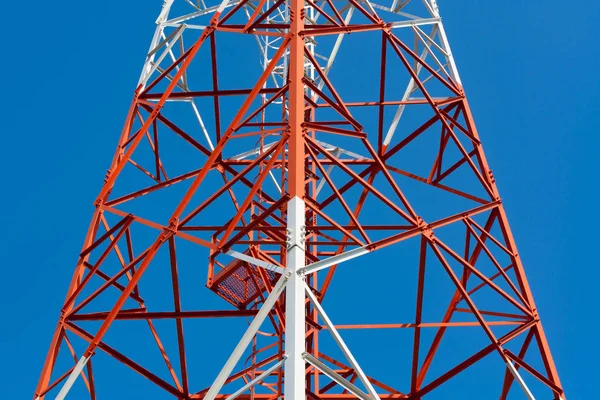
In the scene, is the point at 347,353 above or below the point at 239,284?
below

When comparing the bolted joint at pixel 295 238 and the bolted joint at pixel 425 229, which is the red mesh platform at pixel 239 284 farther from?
the bolted joint at pixel 295 238

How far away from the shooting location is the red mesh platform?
20422 millimetres

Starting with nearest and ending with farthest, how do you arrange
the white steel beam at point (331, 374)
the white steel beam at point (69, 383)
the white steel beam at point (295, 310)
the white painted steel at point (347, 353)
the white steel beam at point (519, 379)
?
the white steel beam at point (295, 310), the white steel beam at point (331, 374), the white painted steel at point (347, 353), the white steel beam at point (69, 383), the white steel beam at point (519, 379)

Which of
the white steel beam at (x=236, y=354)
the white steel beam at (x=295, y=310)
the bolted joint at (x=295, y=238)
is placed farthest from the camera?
the bolted joint at (x=295, y=238)

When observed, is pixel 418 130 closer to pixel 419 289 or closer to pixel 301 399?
pixel 419 289

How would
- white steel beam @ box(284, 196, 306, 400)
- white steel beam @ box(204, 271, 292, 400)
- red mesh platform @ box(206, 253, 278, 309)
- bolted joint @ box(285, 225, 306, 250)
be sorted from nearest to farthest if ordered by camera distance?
white steel beam @ box(284, 196, 306, 400), white steel beam @ box(204, 271, 292, 400), bolted joint @ box(285, 225, 306, 250), red mesh platform @ box(206, 253, 278, 309)

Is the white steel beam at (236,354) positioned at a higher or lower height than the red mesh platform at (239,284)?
lower

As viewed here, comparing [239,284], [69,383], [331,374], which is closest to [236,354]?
[331,374]

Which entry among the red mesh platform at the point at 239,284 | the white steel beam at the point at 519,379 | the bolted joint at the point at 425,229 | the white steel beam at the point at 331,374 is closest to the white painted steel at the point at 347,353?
the white steel beam at the point at 331,374

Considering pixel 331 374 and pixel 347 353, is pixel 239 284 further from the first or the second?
pixel 331 374

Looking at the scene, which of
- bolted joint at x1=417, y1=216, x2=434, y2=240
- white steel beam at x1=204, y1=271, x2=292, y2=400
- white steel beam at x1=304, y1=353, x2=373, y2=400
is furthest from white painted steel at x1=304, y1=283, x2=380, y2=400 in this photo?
bolted joint at x1=417, y1=216, x2=434, y2=240

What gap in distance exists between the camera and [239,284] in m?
21.6

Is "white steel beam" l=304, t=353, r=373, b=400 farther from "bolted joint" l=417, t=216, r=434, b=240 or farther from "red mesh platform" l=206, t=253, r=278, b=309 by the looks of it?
"red mesh platform" l=206, t=253, r=278, b=309

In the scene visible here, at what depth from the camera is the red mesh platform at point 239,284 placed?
20.4m
